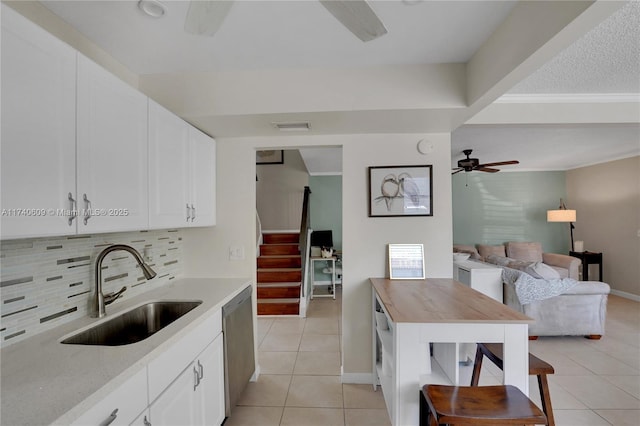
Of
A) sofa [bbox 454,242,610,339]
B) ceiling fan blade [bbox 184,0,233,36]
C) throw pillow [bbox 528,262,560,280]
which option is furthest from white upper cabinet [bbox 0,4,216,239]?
throw pillow [bbox 528,262,560,280]

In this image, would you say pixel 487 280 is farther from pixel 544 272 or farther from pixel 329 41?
pixel 329 41

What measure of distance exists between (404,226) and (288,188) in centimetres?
391

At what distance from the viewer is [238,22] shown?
1.50 meters

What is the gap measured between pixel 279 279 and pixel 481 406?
3.37 meters

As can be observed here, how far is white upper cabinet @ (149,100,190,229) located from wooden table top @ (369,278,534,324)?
4.89ft

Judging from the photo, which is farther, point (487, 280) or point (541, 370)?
point (487, 280)

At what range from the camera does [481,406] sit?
1.19 m

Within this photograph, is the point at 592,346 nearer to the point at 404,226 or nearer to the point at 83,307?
the point at 404,226

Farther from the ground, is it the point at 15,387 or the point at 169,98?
the point at 169,98

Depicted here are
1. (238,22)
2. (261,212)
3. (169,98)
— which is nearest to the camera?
(238,22)

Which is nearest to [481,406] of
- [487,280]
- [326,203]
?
[487,280]

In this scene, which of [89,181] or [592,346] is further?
[592,346]

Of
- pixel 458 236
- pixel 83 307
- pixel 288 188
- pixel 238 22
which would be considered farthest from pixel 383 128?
pixel 458 236

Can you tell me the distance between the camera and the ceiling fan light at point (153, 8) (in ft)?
4.41
